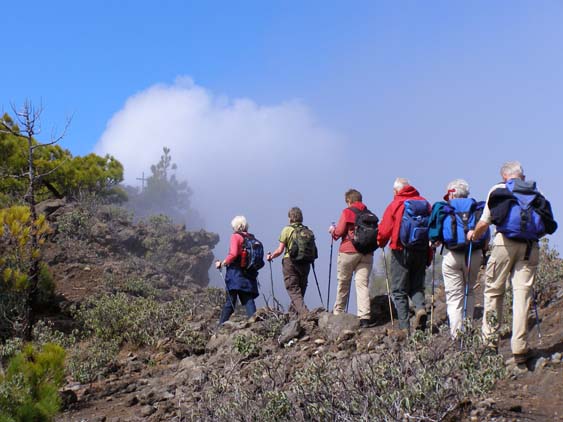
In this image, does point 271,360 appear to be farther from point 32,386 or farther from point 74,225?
point 74,225

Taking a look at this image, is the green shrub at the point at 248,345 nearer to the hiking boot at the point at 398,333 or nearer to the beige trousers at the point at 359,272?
the beige trousers at the point at 359,272

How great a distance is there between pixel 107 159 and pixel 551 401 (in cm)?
2081

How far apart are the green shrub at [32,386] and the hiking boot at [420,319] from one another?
3719 millimetres

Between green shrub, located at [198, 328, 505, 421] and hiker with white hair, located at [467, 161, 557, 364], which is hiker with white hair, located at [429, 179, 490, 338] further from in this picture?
green shrub, located at [198, 328, 505, 421]

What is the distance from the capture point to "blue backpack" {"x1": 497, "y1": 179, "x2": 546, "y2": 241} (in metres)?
5.74

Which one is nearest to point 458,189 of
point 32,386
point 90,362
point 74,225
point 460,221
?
point 460,221

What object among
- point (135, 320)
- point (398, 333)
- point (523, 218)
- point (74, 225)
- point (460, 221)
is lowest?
point (398, 333)

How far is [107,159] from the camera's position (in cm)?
2406

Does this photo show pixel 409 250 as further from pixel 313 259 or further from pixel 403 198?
pixel 313 259

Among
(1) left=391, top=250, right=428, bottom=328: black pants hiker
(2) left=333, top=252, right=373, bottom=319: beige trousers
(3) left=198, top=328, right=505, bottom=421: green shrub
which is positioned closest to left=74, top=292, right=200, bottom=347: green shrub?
(2) left=333, top=252, right=373, bottom=319: beige trousers

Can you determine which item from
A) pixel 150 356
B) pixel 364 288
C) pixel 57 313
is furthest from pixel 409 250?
pixel 57 313

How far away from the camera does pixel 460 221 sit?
259 inches

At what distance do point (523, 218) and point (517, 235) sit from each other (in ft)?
0.50

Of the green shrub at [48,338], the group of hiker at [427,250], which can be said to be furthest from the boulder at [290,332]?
the green shrub at [48,338]
